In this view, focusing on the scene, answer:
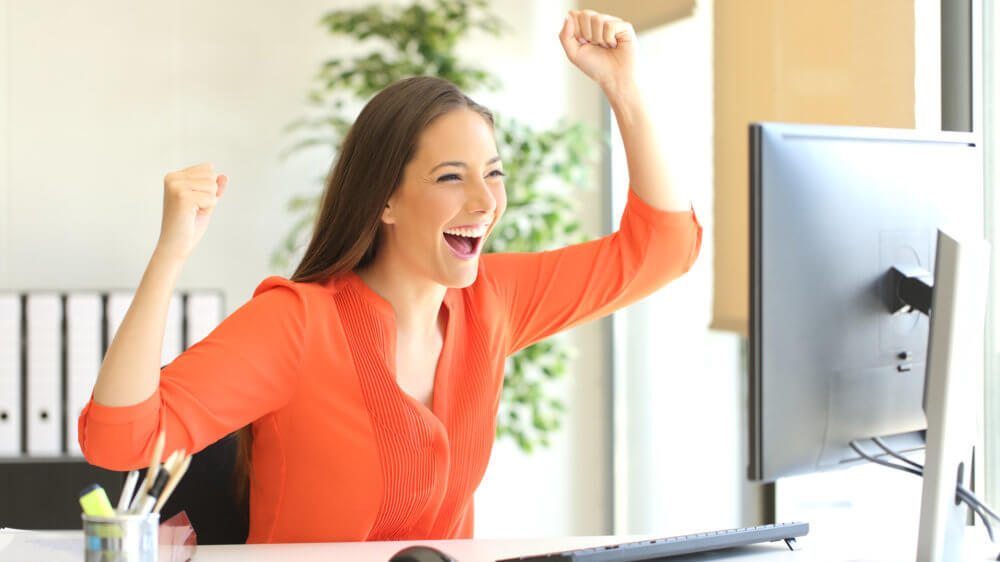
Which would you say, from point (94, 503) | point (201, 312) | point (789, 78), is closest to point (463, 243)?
point (94, 503)

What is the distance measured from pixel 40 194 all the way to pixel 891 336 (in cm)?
270

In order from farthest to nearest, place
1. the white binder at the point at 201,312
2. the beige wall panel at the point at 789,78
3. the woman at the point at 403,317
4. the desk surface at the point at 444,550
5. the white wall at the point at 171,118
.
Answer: the white wall at the point at 171,118 → the white binder at the point at 201,312 → the beige wall panel at the point at 789,78 → the woman at the point at 403,317 → the desk surface at the point at 444,550

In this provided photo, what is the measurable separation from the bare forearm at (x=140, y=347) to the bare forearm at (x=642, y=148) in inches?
28.6

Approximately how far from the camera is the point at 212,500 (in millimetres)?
1360

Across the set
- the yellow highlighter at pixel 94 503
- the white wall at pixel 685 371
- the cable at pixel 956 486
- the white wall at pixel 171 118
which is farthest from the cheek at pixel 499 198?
the white wall at pixel 171 118

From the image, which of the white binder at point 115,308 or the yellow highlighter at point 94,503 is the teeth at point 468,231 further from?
the white binder at point 115,308

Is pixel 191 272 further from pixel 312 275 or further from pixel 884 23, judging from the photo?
pixel 884 23

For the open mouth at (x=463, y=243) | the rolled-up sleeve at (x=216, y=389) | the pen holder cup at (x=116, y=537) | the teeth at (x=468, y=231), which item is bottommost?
the pen holder cup at (x=116, y=537)

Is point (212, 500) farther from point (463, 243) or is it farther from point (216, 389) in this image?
point (463, 243)

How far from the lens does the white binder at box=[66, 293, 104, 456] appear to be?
2.48 meters

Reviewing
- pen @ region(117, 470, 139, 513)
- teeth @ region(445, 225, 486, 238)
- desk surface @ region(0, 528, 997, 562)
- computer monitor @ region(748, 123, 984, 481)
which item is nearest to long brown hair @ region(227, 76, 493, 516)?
teeth @ region(445, 225, 486, 238)

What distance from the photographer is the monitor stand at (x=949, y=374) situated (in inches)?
37.2

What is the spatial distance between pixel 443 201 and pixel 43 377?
1641 millimetres

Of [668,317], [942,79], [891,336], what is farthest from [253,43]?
[891,336]
